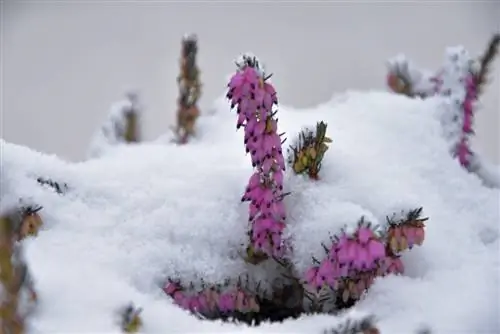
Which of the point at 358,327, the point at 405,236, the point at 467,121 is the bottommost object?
the point at 358,327

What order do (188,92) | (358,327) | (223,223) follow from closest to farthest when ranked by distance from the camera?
(358,327), (223,223), (188,92)

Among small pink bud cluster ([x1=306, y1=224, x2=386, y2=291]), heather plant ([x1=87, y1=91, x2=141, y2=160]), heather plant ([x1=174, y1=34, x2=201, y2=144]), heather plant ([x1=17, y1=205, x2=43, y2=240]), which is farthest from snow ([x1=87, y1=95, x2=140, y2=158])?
small pink bud cluster ([x1=306, y1=224, x2=386, y2=291])

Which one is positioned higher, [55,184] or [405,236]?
[55,184]

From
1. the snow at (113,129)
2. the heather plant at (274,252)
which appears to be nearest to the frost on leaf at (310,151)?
the heather plant at (274,252)

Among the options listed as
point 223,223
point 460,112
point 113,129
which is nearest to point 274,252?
point 223,223

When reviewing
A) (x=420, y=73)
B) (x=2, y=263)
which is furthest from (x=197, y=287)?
(x=420, y=73)

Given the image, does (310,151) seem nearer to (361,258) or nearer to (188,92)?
(361,258)

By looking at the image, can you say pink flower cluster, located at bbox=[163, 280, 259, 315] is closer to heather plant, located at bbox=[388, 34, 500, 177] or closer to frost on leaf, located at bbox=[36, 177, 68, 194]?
frost on leaf, located at bbox=[36, 177, 68, 194]
